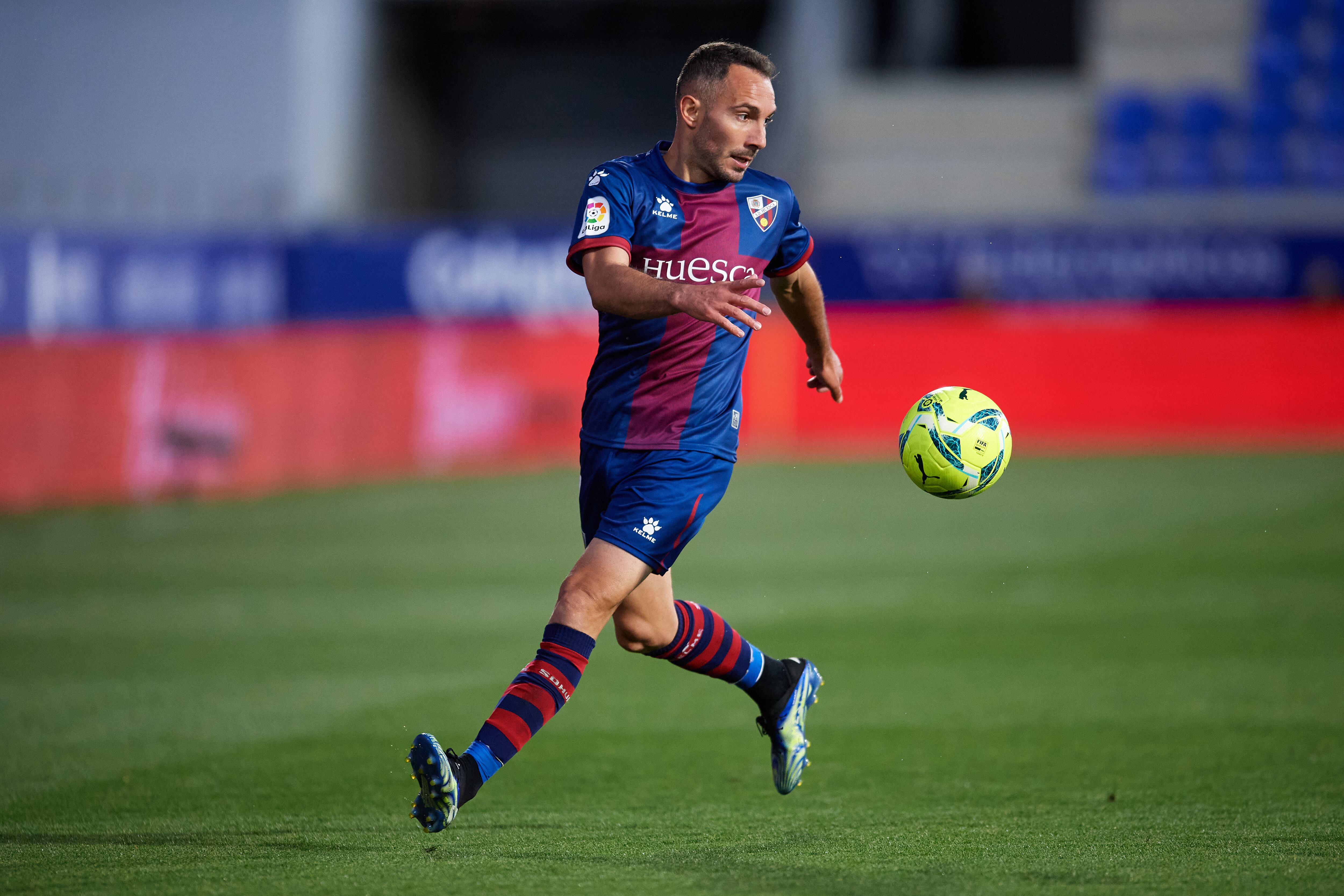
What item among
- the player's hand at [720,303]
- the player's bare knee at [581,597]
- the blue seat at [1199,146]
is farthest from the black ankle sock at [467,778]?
the blue seat at [1199,146]

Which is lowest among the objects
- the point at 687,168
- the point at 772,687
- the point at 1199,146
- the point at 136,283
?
the point at 772,687

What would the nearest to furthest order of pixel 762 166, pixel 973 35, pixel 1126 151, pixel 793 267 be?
pixel 793 267
pixel 1126 151
pixel 973 35
pixel 762 166

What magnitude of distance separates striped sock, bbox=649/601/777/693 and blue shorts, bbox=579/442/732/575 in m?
0.27

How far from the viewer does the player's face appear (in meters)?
5.11

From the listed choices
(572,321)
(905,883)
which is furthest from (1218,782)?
(572,321)

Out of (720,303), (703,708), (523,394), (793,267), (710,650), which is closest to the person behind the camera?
(720,303)

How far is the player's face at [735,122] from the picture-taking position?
16.8ft

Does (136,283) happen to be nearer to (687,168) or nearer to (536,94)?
(536,94)

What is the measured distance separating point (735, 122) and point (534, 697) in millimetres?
1927

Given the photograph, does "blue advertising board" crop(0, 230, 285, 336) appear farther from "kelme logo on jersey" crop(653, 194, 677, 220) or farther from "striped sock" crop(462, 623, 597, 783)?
"striped sock" crop(462, 623, 597, 783)

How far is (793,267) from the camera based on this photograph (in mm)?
5629

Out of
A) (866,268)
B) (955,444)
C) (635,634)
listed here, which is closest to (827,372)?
(955,444)

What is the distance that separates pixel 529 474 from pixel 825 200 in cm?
1228

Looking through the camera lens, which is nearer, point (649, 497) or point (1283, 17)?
point (649, 497)
